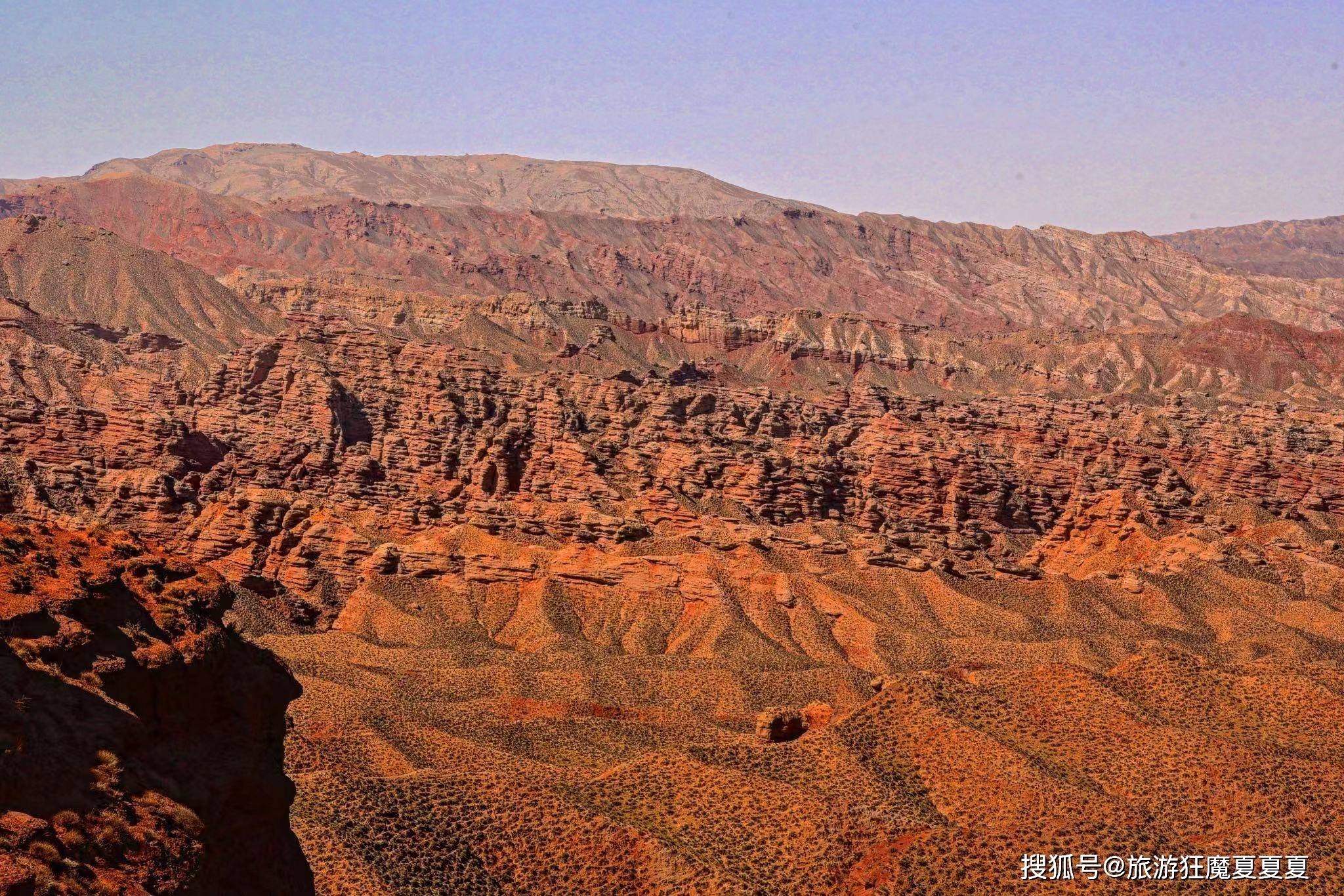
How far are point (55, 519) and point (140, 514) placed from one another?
43.9ft

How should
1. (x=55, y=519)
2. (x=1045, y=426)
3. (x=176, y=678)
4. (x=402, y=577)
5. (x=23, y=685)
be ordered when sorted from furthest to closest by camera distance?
(x=1045, y=426) → (x=402, y=577) → (x=55, y=519) → (x=176, y=678) → (x=23, y=685)

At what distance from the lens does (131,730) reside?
23891 millimetres

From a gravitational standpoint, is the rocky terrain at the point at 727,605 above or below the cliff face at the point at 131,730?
below

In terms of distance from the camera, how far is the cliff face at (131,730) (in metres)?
21.1

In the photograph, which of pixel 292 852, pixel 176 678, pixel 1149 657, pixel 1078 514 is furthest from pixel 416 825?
pixel 1078 514

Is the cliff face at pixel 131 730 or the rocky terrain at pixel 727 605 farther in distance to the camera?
the rocky terrain at pixel 727 605

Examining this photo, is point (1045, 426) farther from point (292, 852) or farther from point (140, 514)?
point (292, 852)

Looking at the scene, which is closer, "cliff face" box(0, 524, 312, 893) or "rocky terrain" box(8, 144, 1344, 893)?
"cliff face" box(0, 524, 312, 893)

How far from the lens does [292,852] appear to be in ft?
90.7

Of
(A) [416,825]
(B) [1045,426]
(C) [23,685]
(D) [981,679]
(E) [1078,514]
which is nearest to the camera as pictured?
(C) [23,685]

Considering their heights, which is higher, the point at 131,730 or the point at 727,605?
the point at 131,730

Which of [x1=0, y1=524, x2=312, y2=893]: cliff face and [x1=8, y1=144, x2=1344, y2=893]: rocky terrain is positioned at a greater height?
[x1=0, y1=524, x2=312, y2=893]: cliff face

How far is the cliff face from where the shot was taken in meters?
21.1

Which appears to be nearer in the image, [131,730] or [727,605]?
[131,730]
